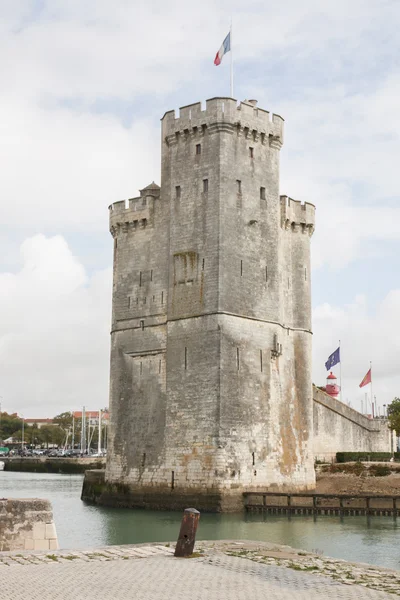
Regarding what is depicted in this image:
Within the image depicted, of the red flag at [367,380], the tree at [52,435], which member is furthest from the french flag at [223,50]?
the tree at [52,435]

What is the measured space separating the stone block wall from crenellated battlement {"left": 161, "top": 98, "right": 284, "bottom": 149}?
2219 centimetres

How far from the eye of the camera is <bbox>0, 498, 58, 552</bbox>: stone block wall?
1305 cm

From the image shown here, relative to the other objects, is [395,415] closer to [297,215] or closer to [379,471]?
[379,471]

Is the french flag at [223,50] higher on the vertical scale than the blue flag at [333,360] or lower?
higher

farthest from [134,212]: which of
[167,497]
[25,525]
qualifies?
[25,525]

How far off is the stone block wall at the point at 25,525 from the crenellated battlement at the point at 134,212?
23.1 m

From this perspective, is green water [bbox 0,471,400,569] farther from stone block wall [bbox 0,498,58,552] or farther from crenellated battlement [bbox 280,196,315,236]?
crenellated battlement [bbox 280,196,315,236]

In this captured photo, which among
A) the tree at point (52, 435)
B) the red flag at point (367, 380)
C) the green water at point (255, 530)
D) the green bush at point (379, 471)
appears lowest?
the green water at point (255, 530)

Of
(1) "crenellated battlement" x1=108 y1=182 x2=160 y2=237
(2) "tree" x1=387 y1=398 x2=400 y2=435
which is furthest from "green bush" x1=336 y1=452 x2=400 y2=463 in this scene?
(1) "crenellated battlement" x1=108 y1=182 x2=160 y2=237

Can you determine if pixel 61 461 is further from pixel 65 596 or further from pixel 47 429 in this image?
pixel 65 596

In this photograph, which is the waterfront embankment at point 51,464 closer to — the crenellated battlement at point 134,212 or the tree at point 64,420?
the tree at point 64,420

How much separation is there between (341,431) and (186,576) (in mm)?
31120

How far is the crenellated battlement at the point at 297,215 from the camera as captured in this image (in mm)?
36719

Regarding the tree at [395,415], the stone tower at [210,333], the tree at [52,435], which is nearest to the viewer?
the stone tower at [210,333]
